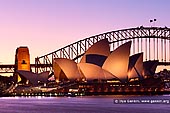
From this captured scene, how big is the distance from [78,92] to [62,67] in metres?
6.68

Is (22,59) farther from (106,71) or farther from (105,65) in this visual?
(105,65)

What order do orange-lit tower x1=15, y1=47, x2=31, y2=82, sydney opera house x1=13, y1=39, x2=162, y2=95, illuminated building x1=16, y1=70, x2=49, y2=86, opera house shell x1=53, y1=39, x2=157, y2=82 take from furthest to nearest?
orange-lit tower x1=15, y1=47, x2=31, y2=82, illuminated building x1=16, y1=70, x2=49, y2=86, sydney opera house x1=13, y1=39, x2=162, y2=95, opera house shell x1=53, y1=39, x2=157, y2=82

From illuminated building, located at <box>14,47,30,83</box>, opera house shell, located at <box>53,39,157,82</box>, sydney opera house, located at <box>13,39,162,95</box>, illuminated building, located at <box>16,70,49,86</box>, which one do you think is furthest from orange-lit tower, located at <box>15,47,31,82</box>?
opera house shell, located at <box>53,39,157,82</box>

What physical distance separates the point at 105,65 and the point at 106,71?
1961 mm

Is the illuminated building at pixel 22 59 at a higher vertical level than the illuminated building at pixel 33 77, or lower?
higher

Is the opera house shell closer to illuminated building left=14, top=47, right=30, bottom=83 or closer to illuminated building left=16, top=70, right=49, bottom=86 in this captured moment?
illuminated building left=16, top=70, right=49, bottom=86

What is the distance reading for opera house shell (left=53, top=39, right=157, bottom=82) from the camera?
11931 centimetres

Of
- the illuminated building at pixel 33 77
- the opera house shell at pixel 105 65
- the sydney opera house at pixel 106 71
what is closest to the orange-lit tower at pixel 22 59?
the illuminated building at pixel 33 77

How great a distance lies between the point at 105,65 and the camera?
123 meters

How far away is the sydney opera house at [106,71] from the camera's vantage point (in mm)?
120944

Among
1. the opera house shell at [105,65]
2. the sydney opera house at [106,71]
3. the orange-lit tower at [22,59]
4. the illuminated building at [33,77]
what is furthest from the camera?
the orange-lit tower at [22,59]

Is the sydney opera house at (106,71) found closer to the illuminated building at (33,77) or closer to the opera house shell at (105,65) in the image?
the opera house shell at (105,65)

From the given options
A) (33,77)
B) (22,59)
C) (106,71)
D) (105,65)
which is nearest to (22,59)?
(22,59)

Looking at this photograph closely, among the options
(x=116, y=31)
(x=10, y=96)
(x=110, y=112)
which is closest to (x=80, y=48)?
(x=116, y=31)
